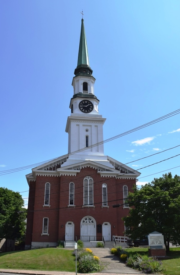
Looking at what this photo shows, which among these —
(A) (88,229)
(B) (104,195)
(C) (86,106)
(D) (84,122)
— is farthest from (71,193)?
(C) (86,106)

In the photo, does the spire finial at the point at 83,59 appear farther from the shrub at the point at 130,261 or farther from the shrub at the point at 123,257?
the shrub at the point at 130,261

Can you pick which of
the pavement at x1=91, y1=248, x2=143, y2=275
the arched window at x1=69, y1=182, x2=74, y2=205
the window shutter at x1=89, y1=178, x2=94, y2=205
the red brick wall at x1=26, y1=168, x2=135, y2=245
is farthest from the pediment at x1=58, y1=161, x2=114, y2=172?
the pavement at x1=91, y1=248, x2=143, y2=275

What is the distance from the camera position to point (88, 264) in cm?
2048

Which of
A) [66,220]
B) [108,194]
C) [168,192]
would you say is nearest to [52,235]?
[66,220]

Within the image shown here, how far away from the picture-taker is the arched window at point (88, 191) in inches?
1409

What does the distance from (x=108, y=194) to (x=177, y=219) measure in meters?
13.9

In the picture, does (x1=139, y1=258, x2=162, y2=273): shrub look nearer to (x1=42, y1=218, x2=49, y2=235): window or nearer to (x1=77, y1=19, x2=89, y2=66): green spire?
(x1=42, y1=218, x2=49, y2=235): window

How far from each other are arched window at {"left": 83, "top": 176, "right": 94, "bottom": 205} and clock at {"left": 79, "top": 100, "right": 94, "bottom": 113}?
1188 centimetres

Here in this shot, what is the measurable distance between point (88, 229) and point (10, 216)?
45.0ft

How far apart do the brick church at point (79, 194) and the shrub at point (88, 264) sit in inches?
483

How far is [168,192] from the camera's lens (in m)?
25.8

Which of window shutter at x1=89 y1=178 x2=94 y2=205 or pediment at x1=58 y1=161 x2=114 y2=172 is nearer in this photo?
window shutter at x1=89 y1=178 x2=94 y2=205

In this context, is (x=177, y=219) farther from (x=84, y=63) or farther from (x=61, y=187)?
(x=84, y=63)

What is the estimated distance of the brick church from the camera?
34.2 m
